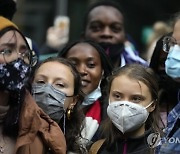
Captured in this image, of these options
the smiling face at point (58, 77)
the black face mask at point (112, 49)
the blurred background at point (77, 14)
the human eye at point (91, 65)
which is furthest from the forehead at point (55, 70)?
the blurred background at point (77, 14)

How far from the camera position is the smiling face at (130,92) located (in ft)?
Answer: 16.0

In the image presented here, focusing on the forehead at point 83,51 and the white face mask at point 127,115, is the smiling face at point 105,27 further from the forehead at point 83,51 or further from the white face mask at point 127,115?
the white face mask at point 127,115

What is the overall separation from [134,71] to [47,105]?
67cm

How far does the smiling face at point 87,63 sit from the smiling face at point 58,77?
464 millimetres

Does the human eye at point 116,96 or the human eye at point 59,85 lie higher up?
the human eye at point 59,85

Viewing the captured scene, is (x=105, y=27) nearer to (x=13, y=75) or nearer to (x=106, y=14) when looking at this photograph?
(x=106, y=14)

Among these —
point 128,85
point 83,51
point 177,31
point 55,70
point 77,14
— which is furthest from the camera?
point 77,14

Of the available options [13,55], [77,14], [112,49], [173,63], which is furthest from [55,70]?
[77,14]

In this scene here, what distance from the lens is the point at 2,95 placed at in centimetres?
441

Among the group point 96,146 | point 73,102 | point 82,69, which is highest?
point 82,69

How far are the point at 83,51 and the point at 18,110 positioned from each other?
150 centimetres

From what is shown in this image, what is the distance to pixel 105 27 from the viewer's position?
21.7 ft

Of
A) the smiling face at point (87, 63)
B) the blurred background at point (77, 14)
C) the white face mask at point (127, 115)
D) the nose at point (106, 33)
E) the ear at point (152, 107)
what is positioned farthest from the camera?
the blurred background at point (77, 14)

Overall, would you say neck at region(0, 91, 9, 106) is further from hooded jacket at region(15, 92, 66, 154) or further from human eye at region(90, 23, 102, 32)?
human eye at region(90, 23, 102, 32)
